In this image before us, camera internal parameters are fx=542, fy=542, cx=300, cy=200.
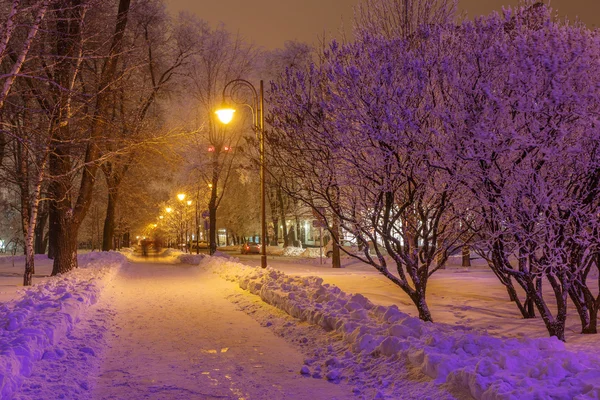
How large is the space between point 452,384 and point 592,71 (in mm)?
5563

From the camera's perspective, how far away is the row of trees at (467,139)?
26.6 ft

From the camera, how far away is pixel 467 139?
844 cm

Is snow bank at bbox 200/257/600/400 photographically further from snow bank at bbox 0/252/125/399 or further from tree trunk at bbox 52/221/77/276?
tree trunk at bbox 52/221/77/276


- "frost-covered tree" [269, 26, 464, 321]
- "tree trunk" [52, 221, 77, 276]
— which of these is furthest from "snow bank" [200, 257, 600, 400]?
"tree trunk" [52, 221, 77, 276]

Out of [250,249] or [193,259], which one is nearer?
[193,259]

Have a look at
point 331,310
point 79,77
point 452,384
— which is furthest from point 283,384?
point 79,77

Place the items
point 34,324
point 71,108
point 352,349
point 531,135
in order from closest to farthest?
1. point 352,349
2. point 34,324
3. point 531,135
4. point 71,108

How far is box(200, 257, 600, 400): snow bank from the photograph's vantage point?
4574mm

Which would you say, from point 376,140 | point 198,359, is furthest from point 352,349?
point 376,140

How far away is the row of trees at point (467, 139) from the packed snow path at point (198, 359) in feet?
10.9

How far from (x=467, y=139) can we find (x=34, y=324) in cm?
699

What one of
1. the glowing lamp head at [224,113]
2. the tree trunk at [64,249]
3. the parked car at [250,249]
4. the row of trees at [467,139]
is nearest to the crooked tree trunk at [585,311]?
the row of trees at [467,139]

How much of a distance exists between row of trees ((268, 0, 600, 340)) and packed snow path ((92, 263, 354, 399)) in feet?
10.9

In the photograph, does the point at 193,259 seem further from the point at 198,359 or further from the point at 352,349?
the point at 352,349
